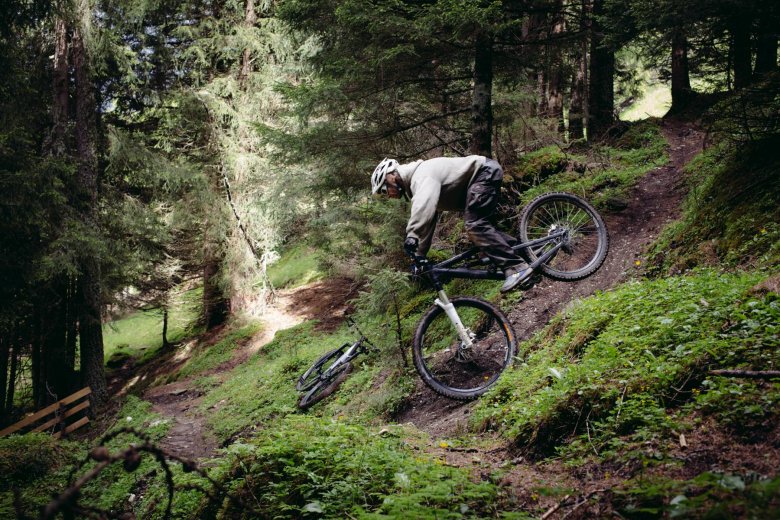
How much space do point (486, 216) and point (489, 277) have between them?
2.40ft

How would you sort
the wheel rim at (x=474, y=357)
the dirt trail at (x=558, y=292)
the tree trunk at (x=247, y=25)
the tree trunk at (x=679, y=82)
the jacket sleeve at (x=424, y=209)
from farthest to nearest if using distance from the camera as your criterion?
the tree trunk at (x=247, y=25)
the tree trunk at (x=679, y=82)
the dirt trail at (x=558, y=292)
the wheel rim at (x=474, y=357)
the jacket sleeve at (x=424, y=209)

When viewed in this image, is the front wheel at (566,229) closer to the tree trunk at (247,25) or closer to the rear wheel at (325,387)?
the rear wheel at (325,387)

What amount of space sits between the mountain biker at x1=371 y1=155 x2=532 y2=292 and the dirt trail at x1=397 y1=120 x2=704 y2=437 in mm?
1606

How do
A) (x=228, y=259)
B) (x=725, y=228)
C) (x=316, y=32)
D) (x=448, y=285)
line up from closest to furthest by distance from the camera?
1. (x=725, y=228)
2. (x=316, y=32)
3. (x=448, y=285)
4. (x=228, y=259)

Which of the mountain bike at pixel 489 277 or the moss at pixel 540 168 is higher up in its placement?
the moss at pixel 540 168

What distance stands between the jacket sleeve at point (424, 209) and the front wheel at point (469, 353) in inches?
38.0

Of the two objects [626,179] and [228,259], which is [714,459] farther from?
[228,259]

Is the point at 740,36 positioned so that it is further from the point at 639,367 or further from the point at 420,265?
the point at 639,367

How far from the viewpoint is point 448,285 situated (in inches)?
373

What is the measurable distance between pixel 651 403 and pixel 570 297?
147 inches

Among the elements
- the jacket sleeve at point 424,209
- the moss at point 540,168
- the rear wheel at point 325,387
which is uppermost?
the moss at point 540,168

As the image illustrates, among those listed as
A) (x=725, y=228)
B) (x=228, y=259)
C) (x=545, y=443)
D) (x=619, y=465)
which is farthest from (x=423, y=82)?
(x=228, y=259)

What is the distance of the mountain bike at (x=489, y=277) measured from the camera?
233 inches

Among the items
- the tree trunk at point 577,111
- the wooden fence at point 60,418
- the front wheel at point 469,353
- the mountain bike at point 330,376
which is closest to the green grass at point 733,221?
the front wheel at point 469,353
